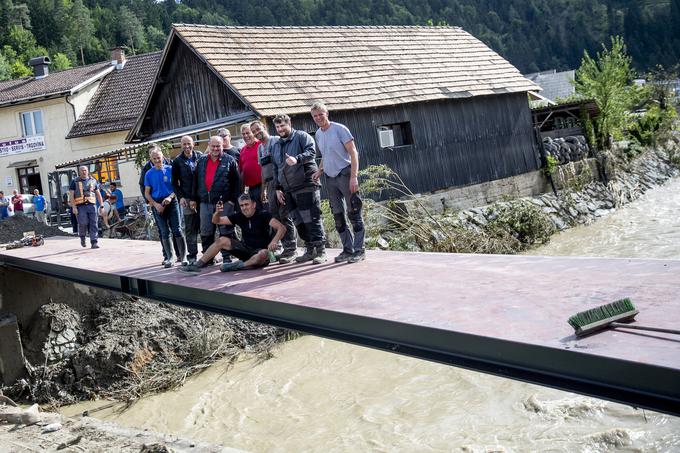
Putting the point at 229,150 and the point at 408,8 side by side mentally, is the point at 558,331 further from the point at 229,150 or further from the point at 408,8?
the point at 408,8

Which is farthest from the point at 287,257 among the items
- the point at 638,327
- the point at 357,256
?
the point at 638,327

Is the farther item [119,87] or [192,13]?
[192,13]

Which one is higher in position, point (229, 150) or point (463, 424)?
point (229, 150)

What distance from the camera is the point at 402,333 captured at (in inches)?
188

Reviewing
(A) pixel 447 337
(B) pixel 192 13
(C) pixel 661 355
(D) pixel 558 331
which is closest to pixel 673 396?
(C) pixel 661 355

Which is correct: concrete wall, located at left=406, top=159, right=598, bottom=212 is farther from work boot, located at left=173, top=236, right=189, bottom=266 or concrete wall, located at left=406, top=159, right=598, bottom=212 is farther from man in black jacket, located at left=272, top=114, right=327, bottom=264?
man in black jacket, located at left=272, top=114, right=327, bottom=264

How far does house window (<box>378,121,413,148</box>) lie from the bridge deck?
41.5 ft

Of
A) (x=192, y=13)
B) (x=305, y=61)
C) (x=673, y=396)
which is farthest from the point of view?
(x=192, y=13)

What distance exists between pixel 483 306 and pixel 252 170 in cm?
439

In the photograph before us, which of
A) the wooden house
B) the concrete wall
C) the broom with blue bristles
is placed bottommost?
the concrete wall

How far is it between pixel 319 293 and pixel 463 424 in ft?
12.5

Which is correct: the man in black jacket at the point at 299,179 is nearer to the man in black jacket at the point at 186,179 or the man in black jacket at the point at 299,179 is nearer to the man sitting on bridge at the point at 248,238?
the man sitting on bridge at the point at 248,238

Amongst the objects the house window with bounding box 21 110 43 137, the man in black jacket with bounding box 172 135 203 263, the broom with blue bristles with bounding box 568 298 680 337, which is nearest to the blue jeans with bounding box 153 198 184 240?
the man in black jacket with bounding box 172 135 203 263

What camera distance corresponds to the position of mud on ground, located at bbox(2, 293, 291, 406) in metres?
11.9
